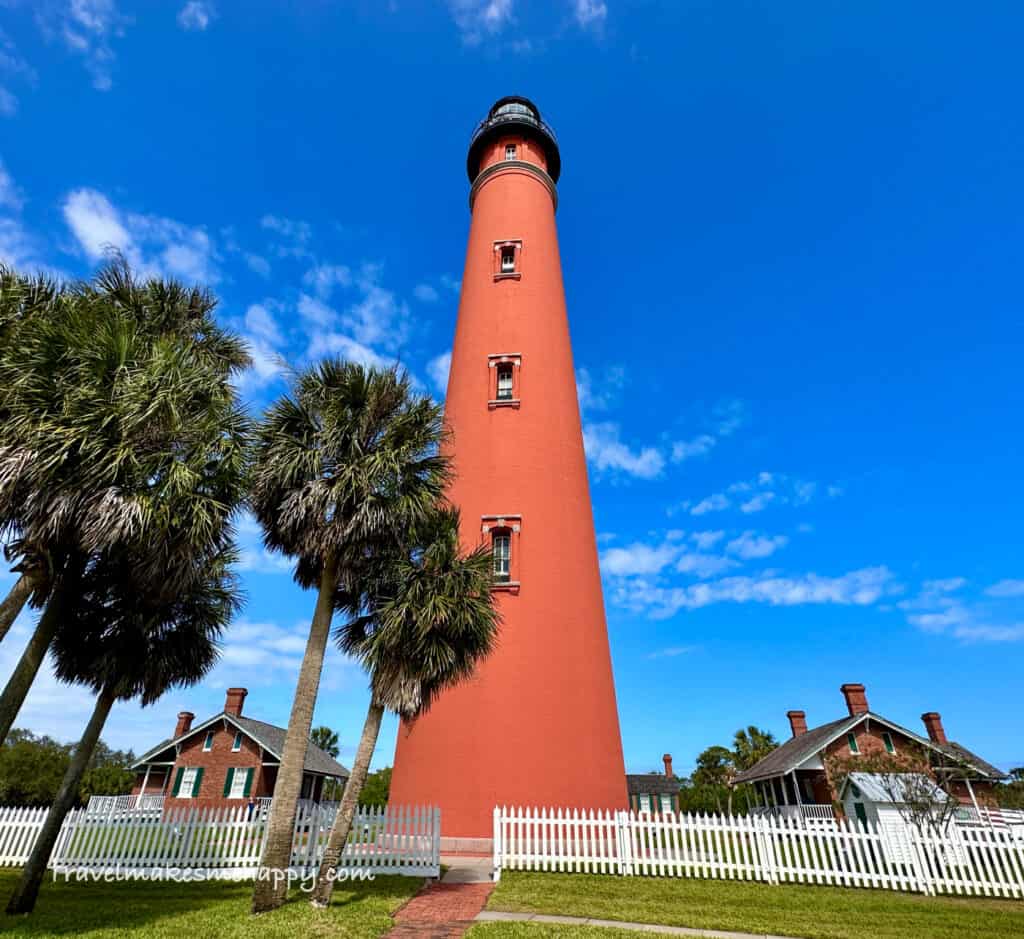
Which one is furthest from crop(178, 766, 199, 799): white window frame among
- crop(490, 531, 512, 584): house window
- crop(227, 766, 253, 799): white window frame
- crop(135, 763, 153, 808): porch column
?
crop(490, 531, 512, 584): house window

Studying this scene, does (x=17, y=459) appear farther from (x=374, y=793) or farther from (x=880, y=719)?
(x=374, y=793)

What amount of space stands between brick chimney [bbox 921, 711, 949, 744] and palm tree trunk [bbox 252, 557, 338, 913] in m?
31.8

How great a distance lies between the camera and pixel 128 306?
11094 millimetres

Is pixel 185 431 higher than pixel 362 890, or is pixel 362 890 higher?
pixel 185 431

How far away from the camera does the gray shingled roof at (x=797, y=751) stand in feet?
86.2

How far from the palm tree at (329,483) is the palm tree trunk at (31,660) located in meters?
3.07

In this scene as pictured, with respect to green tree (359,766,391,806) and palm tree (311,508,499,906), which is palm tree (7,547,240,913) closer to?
palm tree (311,508,499,906)

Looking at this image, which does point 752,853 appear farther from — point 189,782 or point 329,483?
point 189,782

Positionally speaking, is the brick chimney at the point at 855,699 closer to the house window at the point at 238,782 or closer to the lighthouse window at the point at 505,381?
the lighthouse window at the point at 505,381

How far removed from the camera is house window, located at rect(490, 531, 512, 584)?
1502 centimetres

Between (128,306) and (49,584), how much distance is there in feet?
17.6

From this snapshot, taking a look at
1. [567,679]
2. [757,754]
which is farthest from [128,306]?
[757,754]

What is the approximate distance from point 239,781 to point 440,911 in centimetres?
2199

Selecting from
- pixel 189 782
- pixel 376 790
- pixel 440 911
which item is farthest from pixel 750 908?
pixel 376 790
